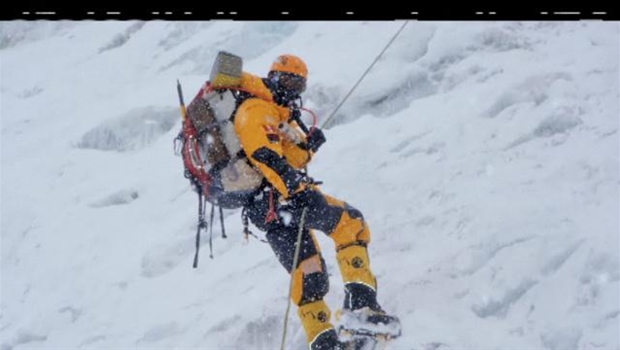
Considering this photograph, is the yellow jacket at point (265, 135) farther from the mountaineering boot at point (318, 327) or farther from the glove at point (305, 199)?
the mountaineering boot at point (318, 327)

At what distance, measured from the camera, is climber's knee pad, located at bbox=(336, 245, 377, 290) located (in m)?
4.91

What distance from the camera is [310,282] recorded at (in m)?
4.96

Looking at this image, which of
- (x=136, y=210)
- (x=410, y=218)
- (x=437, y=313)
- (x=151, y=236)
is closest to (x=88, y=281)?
(x=151, y=236)

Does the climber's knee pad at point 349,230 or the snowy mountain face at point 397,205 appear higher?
the climber's knee pad at point 349,230

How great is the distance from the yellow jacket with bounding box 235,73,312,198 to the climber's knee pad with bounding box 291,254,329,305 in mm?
553

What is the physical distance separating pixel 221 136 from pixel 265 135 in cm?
→ 45

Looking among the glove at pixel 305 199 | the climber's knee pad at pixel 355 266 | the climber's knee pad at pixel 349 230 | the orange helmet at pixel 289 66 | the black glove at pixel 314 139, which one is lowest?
the climber's knee pad at pixel 355 266

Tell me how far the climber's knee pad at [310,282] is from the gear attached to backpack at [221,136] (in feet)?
2.13

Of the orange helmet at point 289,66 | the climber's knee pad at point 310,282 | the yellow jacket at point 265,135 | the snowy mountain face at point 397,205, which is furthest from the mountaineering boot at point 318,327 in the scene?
the orange helmet at point 289,66

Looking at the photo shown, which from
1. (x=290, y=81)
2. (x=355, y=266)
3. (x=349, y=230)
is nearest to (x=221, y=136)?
(x=290, y=81)

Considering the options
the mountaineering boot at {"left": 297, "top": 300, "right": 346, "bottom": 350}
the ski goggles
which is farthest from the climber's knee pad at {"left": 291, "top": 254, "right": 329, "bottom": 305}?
the ski goggles

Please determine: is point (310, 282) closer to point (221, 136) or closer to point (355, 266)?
point (355, 266)

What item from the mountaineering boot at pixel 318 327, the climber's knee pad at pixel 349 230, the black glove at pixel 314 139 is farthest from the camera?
the black glove at pixel 314 139

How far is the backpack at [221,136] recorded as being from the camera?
4961 millimetres
